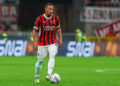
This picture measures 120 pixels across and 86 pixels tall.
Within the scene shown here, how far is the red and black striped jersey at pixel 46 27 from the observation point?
1220 cm

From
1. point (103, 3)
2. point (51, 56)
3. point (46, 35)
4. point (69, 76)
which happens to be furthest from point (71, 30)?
point (51, 56)

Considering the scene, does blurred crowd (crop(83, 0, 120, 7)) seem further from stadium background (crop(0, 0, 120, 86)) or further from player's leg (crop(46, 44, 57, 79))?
player's leg (crop(46, 44, 57, 79))

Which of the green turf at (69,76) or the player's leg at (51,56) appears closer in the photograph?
the player's leg at (51,56)

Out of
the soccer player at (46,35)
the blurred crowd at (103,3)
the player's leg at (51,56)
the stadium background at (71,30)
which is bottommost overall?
the stadium background at (71,30)

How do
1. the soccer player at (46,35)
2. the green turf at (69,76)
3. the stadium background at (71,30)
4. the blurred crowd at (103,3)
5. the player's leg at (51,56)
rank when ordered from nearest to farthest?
the player's leg at (51,56) < the soccer player at (46,35) < the green turf at (69,76) < the stadium background at (71,30) < the blurred crowd at (103,3)

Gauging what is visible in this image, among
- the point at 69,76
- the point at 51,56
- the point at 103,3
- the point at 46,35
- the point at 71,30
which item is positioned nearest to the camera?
the point at 51,56

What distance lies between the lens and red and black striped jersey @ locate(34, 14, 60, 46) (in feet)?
40.0

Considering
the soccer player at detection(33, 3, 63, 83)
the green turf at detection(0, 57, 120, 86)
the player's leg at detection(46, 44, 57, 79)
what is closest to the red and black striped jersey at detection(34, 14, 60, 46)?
the soccer player at detection(33, 3, 63, 83)

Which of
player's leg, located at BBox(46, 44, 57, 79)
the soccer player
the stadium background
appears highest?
the soccer player

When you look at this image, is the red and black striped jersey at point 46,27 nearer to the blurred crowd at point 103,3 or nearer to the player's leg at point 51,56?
the player's leg at point 51,56

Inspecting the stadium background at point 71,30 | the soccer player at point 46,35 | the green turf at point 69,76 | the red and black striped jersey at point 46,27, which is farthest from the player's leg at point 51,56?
the stadium background at point 71,30

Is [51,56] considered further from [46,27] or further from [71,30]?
[71,30]

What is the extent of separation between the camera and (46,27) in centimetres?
1223

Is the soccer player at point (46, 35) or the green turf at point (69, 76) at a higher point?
the soccer player at point (46, 35)
